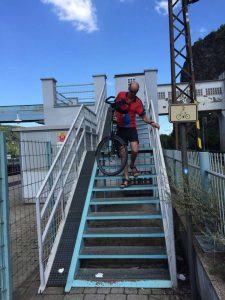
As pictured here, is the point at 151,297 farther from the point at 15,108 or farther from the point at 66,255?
the point at 15,108

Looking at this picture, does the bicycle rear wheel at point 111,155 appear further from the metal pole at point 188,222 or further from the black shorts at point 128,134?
the metal pole at point 188,222

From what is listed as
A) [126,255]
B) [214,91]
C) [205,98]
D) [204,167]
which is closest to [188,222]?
[204,167]

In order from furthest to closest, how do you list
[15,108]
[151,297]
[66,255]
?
1. [15,108]
2. [66,255]
3. [151,297]

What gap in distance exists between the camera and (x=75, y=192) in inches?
266

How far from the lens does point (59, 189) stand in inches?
239

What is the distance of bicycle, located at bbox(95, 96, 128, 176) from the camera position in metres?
6.84

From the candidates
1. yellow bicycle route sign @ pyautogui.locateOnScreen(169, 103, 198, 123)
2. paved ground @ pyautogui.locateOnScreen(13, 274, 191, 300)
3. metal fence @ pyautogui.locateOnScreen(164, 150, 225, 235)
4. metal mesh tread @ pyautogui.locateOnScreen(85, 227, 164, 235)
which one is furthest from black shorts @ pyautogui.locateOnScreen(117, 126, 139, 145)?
Answer: paved ground @ pyautogui.locateOnScreen(13, 274, 191, 300)

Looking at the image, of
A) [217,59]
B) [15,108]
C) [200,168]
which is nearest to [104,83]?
[200,168]

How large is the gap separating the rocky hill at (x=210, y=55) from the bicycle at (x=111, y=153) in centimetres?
6217

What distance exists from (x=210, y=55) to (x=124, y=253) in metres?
70.5

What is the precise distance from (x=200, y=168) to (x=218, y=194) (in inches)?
33.7

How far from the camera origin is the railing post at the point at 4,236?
A: 13.4 ft

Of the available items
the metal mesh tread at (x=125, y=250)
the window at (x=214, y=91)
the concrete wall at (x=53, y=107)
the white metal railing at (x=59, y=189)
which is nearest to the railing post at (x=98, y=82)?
the concrete wall at (x=53, y=107)

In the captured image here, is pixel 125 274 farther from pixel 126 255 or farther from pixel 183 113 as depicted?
pixel 183 113
